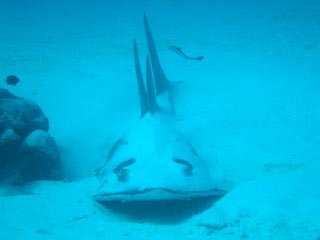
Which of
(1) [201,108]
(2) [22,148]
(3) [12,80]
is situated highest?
(1) [201,108]

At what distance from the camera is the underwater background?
3617 mm

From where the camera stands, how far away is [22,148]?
17.1 feet

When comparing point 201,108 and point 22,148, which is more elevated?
point 201,108

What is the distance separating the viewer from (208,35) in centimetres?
1171

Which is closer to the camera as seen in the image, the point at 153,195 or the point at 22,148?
the point at 153,195

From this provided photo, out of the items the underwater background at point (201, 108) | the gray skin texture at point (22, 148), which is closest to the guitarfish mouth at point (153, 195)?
the underwater background at point (201, 108)

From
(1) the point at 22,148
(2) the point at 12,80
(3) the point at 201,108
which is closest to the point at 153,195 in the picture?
(1) the point at 22,148

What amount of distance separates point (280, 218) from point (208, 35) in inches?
358

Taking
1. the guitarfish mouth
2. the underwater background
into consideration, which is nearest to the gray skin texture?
the underwater background

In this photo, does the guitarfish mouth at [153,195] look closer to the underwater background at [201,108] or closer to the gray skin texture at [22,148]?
the underwater background at [201,108]

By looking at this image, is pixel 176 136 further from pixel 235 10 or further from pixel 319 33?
pixel 235 10

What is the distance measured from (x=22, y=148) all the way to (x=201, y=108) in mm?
3335

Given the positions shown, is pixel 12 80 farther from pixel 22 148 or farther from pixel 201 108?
pixel 201 108

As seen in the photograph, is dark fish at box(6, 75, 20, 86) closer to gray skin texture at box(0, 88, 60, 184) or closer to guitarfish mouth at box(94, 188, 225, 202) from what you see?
gray skin texture at box(0, 88, 60, 184)
